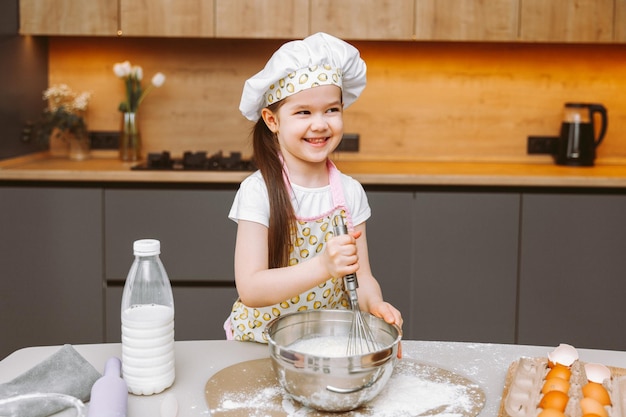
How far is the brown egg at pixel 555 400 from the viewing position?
0.89 metres

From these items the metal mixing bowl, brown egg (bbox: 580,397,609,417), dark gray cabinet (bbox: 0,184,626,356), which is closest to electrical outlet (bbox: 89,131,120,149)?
dark gray cabinet (bbox: 0,184,626,356)

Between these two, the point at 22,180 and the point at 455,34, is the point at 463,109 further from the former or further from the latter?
Result: the point at 22,180

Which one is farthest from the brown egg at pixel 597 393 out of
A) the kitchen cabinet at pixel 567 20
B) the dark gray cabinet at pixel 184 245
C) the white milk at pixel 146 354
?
the kitchen cabinet at pixel 567 20

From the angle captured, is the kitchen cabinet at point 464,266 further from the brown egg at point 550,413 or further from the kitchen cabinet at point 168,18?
the brown egg at point 550,413

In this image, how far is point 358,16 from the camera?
288cm

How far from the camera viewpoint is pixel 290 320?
3.57ft

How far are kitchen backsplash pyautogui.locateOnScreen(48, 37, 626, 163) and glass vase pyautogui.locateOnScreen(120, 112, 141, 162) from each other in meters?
0.16

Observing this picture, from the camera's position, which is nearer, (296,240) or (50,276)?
(296,240)

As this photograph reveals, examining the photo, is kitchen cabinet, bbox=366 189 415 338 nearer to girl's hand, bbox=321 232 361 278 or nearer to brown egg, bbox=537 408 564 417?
girl's hand, bbox=321 232 361 278

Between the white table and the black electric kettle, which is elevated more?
the black electric kettle

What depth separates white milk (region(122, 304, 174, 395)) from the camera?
1030 mm

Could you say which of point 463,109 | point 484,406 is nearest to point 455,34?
point 463,109

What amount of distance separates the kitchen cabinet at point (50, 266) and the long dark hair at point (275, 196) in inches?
53.9

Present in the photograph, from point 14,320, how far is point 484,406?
2.19 meters
